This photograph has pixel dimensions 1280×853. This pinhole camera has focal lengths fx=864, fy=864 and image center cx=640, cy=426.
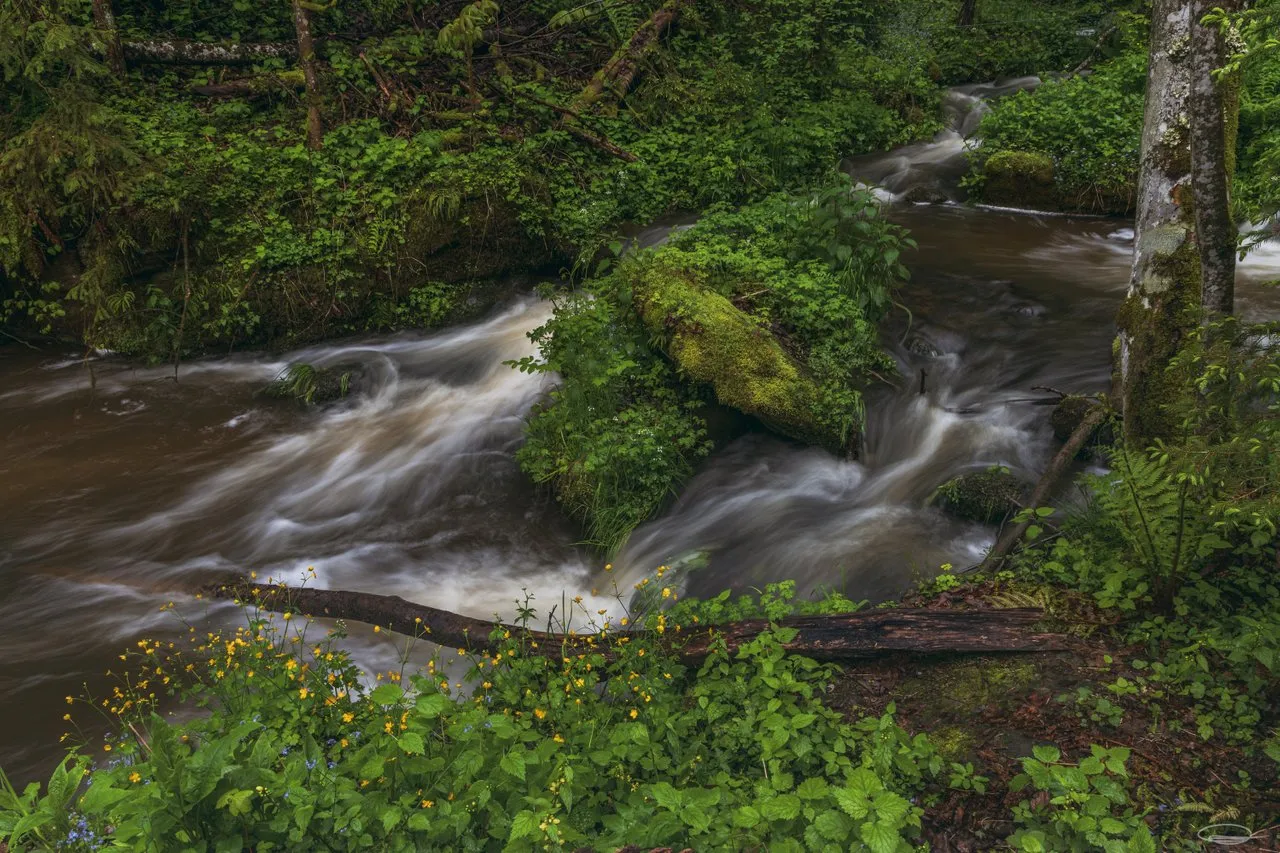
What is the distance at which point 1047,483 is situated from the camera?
547 centimetres

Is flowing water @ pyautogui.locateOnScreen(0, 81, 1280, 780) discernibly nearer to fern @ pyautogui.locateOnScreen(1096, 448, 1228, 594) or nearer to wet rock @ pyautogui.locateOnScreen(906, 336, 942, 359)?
wet rock @ pyautogui.locateOnScreen(906, 336, 942, 359)

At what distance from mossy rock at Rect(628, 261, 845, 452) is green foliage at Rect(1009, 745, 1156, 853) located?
12.8 feet

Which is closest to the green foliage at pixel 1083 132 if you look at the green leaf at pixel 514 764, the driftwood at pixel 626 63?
the driftwood at pixel 626 63

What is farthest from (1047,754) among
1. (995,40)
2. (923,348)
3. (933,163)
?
(995,40)

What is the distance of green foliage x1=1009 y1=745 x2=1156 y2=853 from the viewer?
2.85m

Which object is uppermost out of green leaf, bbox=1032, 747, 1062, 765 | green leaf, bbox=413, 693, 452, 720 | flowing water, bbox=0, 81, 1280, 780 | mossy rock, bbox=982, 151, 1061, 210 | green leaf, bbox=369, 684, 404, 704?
mossy rock, bbox=982, 151, 1061, 210

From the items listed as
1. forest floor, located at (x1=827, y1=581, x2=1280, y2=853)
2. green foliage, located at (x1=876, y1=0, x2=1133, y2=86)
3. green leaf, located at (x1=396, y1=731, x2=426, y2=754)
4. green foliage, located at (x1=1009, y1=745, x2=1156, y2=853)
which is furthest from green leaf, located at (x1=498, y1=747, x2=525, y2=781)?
green foliage, located at (x1=876, y1=0, x2=1133, y2=86)

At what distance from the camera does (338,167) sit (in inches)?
396

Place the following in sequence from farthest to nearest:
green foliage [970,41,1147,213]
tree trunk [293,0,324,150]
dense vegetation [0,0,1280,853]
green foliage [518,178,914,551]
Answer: green foliage [970,41,1147,213]
tree trunk [293,0,324,150]
green foliage [518,178,914,551]
dense vegetation [0,0,1280,853]

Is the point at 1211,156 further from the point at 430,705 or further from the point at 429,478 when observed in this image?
the point at 429,478

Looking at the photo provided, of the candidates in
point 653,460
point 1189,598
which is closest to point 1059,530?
point 1189,598

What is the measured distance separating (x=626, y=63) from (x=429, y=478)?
7721 millimetres

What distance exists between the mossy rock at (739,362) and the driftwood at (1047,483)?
1.73 metres

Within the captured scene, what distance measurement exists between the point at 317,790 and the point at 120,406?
280 inches
